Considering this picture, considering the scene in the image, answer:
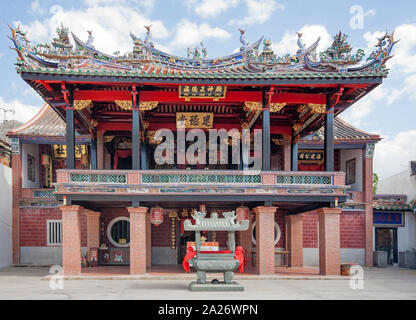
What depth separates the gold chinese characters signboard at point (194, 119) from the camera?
63.7 feet

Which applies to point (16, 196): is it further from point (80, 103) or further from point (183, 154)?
point (183, 154)

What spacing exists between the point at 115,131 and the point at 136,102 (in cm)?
487

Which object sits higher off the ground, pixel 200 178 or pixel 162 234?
pixel 200 178

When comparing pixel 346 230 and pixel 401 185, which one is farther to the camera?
pixel 401 185

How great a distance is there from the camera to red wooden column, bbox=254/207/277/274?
1598cm

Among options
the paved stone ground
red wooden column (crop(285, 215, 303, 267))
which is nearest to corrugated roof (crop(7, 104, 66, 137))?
the paved stone ground

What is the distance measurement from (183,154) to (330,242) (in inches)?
324

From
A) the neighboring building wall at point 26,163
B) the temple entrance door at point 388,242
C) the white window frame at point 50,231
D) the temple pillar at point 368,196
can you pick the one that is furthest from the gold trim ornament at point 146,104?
the temple entrance door at point 388,242

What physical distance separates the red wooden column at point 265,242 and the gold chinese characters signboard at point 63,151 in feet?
36.3

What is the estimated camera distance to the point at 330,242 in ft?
53.0

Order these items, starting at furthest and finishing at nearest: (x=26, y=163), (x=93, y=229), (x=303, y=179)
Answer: (x=26, y=163)
(x=93, y=229)
(x=303, y=179)

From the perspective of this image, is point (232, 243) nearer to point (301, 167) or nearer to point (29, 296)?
point (29, 296)

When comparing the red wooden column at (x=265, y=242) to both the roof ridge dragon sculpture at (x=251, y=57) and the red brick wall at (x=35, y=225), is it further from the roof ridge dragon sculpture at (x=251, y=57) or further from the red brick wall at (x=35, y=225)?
the red brick wall at (x=35, y=225)

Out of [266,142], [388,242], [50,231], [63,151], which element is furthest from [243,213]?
[63,151]
